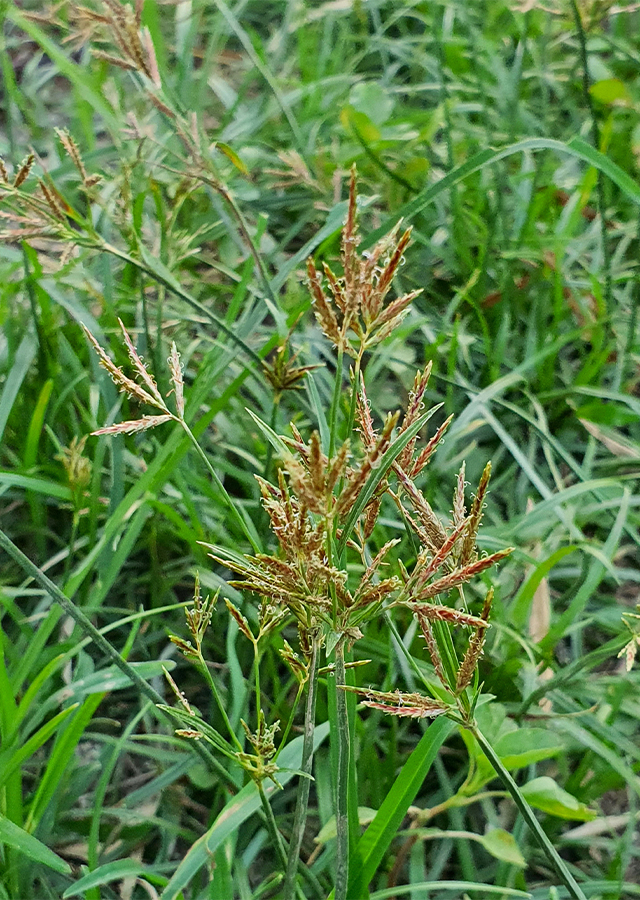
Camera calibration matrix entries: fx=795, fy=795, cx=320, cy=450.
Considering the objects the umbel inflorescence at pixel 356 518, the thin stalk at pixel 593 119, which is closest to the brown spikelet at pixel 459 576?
the umbel inflorescence at pixel 356 518

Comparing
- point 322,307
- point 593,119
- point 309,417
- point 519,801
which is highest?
point 593,119

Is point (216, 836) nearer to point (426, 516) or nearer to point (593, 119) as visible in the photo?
point (426, 516)

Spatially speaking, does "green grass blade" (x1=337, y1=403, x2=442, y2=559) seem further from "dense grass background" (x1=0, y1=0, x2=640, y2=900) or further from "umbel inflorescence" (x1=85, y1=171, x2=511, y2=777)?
"dense grass background" (x1=0, y1=0, x2=640, y2=900)

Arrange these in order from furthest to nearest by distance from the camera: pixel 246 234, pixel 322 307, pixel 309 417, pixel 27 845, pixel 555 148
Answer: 1. pixel 309 417
2. pixel 246 234
3. pixel 555 148
4. pixel 27 845
5. pixel 322 307

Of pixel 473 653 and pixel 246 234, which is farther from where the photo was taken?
pixel 246 234

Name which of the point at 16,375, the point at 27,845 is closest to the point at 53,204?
the point at 16,375

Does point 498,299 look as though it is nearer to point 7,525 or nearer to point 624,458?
point 624,458

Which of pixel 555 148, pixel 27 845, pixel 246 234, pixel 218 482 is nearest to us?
pixel 218 482

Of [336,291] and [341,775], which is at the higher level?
[336,291]

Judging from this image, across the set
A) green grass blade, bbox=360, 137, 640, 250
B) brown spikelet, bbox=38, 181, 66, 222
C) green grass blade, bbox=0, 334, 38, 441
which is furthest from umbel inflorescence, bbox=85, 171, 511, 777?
green grass blade, bbox=0, 334, 38, 441
